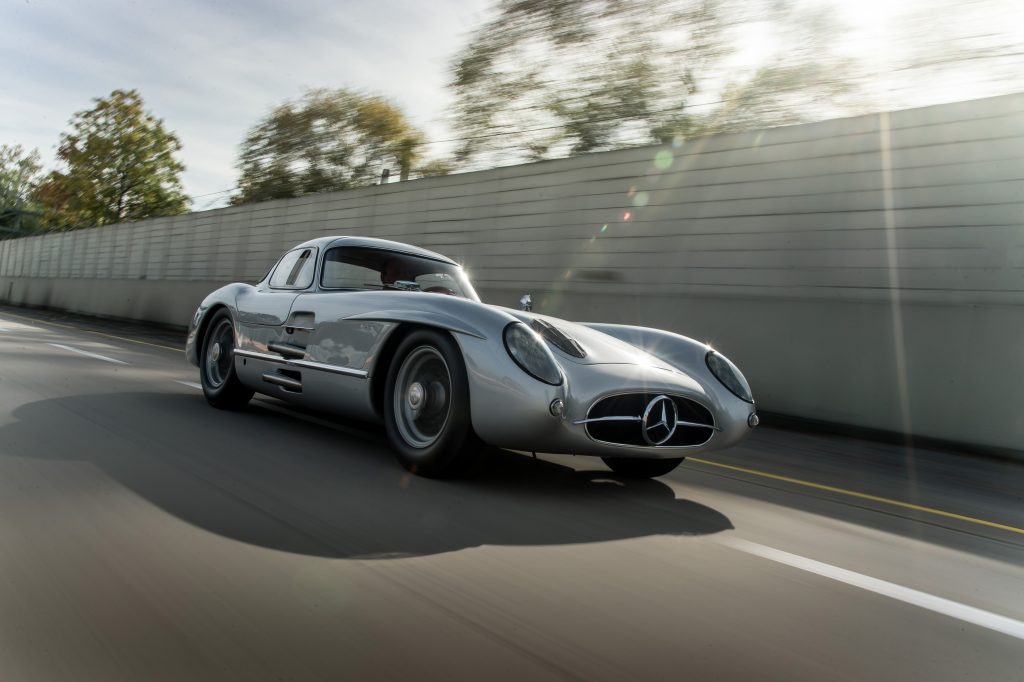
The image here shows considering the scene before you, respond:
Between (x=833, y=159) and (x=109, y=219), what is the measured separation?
46.8 meters

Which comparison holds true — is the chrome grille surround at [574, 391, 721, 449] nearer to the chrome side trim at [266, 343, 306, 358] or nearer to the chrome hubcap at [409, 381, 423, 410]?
the chrome hubcap at [409, 381, 423, 410]

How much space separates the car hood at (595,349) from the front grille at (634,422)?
252mm

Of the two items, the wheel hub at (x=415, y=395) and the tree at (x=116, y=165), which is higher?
the tree at (x=116, y=165)

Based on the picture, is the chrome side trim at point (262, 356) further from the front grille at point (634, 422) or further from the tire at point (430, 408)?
the front grille at point (634, 422)

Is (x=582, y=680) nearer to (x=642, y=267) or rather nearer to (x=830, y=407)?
(x=830, y=407)

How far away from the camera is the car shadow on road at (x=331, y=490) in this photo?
10.5 feet

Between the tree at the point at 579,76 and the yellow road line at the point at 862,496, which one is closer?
the yellow road line at the point at 862,496

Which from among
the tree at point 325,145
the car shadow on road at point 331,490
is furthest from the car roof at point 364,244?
the tree at point 325,145

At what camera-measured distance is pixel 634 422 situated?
3.94 m

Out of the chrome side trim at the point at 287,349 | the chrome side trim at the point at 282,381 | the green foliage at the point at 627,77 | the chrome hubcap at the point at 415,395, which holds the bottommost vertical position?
the chrome side trim at the point at 282,381

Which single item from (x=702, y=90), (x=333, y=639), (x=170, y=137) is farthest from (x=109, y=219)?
(x=333, y=639)

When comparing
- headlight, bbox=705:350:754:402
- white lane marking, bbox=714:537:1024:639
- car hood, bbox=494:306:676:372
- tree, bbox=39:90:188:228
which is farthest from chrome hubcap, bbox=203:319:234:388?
tree, bbox=39:90:188:228

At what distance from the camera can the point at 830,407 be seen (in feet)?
27.6

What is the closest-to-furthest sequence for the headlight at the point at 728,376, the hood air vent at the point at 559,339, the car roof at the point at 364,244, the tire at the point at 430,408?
the tire at the point at 430,408 → the hood air vent at the point at 559,339 → the headlight at the point at 728,376 → the car roof at the point at 364,244
